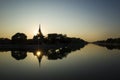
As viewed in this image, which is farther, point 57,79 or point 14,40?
point 14,40

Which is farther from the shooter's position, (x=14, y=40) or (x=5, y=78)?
(x=14, y=40)

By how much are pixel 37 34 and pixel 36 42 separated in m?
20.3

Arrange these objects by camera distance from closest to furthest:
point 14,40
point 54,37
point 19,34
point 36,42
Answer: point 36,42
point 14,40
point 19,34
point 54,37

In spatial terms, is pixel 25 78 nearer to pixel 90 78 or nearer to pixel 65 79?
pixel 65 79

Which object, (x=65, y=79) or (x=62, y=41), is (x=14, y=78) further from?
(x=62, y=41)

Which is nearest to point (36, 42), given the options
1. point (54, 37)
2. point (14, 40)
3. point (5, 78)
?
point (14, 40)

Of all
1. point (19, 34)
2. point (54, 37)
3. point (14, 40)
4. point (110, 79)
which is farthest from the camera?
point (54, 37)

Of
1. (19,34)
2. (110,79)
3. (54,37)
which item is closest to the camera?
(110,79)

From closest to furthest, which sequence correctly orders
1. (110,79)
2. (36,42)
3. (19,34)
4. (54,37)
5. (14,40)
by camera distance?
(110,79)
(36,42)
(14,40)
(19,34)
(54,37)

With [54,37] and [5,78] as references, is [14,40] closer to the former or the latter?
[54,37]

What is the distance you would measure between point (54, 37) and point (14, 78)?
385ft

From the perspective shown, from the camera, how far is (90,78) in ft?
68.9

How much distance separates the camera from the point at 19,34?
12494 cm

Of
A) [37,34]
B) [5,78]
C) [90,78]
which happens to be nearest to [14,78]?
[5,78]
